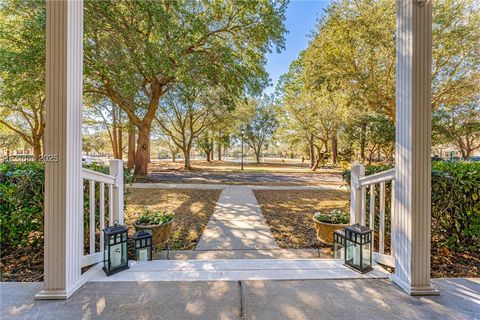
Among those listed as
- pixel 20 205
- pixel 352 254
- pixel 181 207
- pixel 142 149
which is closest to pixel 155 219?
pixel 20 205

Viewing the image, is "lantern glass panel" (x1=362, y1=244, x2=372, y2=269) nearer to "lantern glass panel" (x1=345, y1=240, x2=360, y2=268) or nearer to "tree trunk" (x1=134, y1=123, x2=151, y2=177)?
"lantern glass panel" (x1=345, y1=240, x2=360, y2=268)

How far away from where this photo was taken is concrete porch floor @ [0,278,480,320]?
1698 millimetres

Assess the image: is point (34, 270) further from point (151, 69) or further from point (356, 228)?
point (151, 69)

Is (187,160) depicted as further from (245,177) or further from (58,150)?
(58,150)

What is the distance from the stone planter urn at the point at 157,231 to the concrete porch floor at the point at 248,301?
1.11 meters

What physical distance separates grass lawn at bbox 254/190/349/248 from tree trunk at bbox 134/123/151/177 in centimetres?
627

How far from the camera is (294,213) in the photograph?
17.1 ft

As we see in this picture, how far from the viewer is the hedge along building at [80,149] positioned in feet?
6.13

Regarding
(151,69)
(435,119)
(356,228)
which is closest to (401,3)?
(356,228)

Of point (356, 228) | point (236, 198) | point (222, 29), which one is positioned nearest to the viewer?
point (356, 228)

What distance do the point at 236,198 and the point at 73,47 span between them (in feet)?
17.9

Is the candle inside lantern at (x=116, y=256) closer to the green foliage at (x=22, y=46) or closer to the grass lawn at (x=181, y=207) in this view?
the grass lawn at (x=181, y=207)

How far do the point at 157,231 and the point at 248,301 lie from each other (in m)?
1.91

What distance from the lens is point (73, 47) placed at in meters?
1.96
